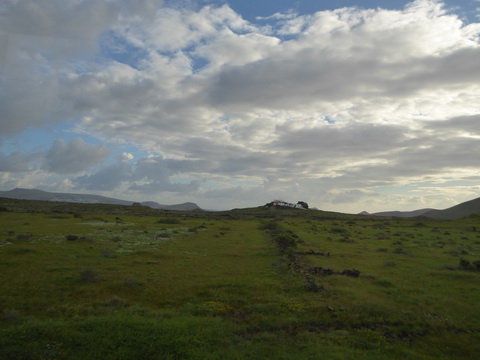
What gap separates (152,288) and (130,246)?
1981cm

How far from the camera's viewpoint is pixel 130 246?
40.1m

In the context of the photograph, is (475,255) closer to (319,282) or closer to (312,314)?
(319,282)

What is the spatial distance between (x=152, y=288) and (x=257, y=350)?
10.7 metres

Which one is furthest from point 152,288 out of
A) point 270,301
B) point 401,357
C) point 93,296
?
point 401,357

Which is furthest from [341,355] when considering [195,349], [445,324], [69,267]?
[69,267]

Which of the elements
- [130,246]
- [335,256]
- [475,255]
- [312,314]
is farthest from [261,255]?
[475,255]

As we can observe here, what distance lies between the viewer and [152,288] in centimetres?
2191

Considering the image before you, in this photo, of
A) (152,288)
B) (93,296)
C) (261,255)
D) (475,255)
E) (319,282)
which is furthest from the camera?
(475,255)

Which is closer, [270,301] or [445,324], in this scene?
[445,324]

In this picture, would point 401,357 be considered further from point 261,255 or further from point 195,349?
point 261,255

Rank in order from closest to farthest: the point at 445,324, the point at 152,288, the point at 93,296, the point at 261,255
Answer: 1. the point at 445,324
2. the point at 93,296
3. the point at 152,288
4. the point at 261,255

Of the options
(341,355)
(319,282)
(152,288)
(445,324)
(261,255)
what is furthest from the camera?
(261,255)

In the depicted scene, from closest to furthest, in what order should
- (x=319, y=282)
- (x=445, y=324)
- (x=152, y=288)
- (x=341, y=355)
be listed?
(x=341, y=355)
(x=445, y=324)
(x=152, y=288)
(x=319, y=282)

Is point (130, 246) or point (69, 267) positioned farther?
point (130, 246)
